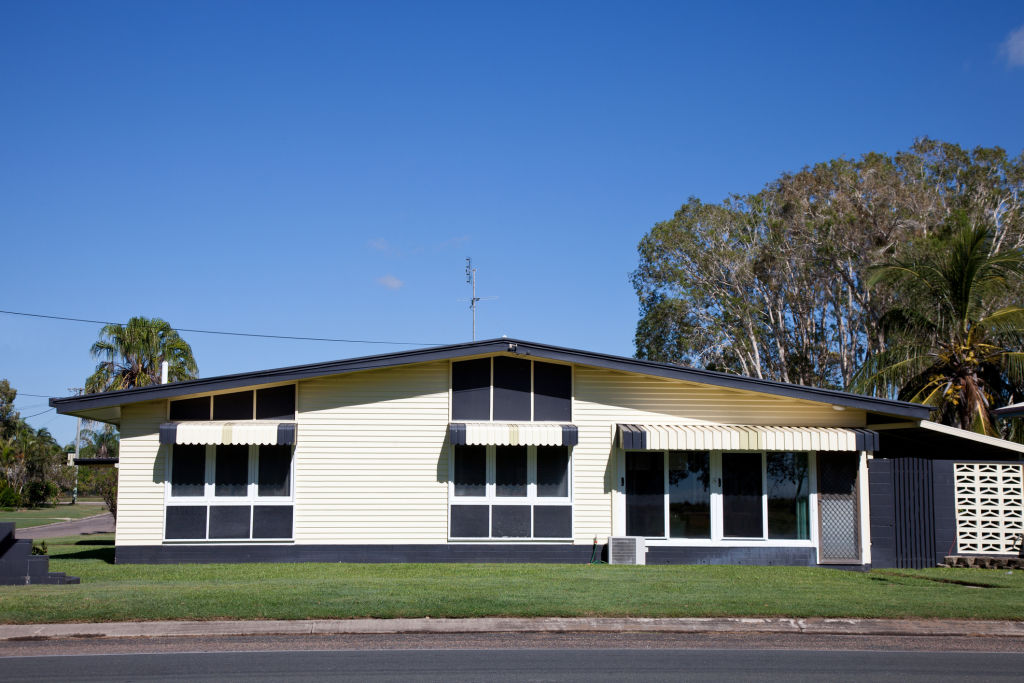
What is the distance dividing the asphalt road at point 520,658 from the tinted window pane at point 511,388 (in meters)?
7.81

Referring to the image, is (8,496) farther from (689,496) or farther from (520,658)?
(520,658)

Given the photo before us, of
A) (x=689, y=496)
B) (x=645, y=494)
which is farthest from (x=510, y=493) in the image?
(x=689, y=496)

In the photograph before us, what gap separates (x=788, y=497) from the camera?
59.6 feet

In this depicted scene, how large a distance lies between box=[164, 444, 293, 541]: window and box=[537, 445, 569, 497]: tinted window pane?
473cm

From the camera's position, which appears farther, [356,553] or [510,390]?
[510,390]

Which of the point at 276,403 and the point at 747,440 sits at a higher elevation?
the point at 276,403

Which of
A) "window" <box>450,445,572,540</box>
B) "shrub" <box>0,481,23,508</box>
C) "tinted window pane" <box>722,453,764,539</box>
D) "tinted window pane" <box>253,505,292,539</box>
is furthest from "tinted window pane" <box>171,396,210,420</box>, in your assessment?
"shrub" <box>0,481,23,508</box>

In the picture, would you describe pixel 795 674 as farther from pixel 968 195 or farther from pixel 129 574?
pixel 968 195

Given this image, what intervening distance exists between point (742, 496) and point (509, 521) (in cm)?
455

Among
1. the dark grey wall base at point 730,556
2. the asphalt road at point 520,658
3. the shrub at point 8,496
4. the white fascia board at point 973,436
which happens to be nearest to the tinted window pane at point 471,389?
the dark grey wall base at point 730,556

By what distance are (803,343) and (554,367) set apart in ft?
94.2

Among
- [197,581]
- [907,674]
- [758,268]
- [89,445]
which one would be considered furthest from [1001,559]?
[89,445]

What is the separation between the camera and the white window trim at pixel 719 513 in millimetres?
17969

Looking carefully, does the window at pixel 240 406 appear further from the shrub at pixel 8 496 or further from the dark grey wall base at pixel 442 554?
the shrub at pixel 8 496
